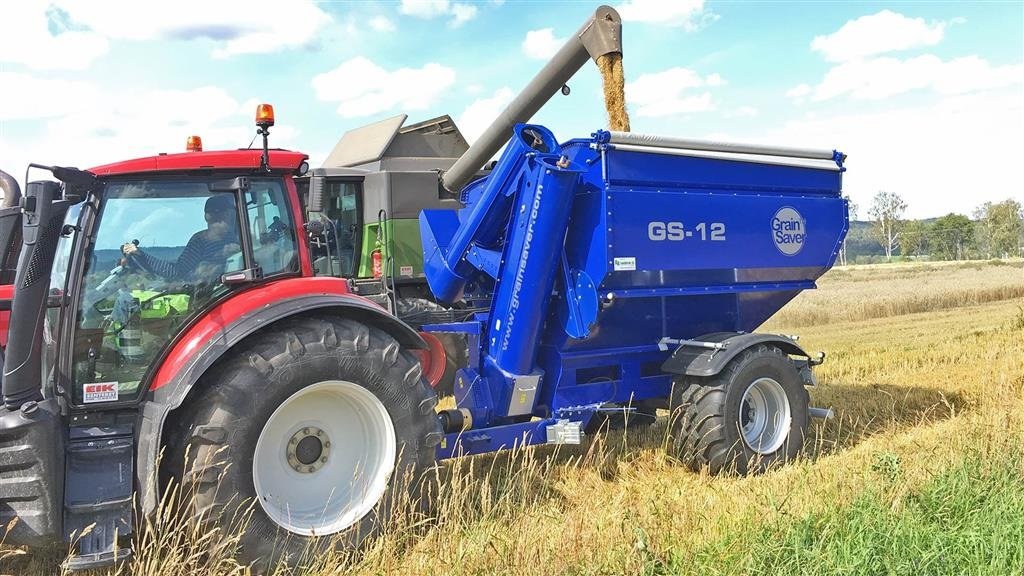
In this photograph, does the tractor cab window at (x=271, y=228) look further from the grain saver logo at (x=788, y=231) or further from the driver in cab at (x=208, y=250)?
the grain saver logo at (x=788, y=231)

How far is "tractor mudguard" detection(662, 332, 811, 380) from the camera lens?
18.0 ft

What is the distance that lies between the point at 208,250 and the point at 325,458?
1.19 meters

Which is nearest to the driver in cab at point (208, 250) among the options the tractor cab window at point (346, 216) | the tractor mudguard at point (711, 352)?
the tractor mudguard at point (711, 352)

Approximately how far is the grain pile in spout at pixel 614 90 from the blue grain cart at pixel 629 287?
→ 1.37 ft

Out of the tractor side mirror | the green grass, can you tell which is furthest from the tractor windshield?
the green grass

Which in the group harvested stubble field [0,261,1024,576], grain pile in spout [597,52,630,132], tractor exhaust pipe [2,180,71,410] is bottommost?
harvested stubble field [0,261,1024,576]

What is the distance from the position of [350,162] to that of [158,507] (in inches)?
Answer: 288

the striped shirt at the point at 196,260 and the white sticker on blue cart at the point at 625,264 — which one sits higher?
the striped shirt at the point at 196,260

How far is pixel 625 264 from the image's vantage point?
17.1 feet

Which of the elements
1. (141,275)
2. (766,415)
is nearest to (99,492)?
(141,275)

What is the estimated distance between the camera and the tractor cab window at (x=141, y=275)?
368cm

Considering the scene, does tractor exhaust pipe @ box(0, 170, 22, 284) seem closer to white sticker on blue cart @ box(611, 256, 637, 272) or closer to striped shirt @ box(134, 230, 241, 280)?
striped shirt @ box(134, 230, 241, 280)

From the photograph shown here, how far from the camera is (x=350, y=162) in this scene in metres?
10.3

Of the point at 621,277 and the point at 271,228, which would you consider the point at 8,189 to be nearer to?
the point at 271,228
